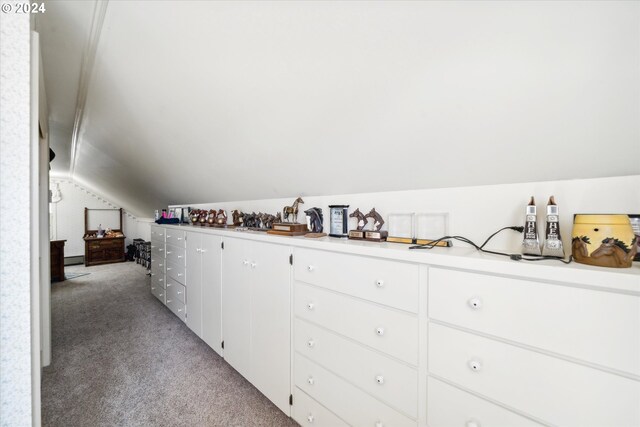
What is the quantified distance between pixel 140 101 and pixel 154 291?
9.15 feet

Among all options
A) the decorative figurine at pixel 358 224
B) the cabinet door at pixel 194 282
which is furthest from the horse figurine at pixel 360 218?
the cabinet door at pixel 194 282

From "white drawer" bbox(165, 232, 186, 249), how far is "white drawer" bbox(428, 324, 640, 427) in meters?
2.65

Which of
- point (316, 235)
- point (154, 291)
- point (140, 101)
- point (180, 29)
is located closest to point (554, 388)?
point (316, 235)

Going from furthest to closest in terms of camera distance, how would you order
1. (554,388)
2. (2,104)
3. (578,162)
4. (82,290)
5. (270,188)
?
(82,290) → (270,188) → (578,162) → (2,104) → (554,388)

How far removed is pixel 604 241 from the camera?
0.81 metres

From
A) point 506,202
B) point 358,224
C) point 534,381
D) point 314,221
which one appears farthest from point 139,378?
point 506,202

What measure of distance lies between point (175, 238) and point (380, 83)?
279 centimetres

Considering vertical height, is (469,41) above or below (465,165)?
above

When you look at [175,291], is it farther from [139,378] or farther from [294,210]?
[294,210]

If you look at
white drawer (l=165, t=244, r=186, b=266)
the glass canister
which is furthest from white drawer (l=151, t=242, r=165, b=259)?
the glass canister

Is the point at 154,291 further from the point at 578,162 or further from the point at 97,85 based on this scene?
the point at 578,162

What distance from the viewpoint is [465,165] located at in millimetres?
A: 1209

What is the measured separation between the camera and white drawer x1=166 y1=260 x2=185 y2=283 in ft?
9.23

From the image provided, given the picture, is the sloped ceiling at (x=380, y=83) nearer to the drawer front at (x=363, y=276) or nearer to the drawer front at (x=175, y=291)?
the drawer front at (x=363, y=276)
